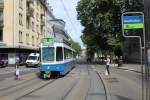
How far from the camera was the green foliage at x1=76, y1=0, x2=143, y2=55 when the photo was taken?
232ft

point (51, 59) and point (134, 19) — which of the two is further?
point (51, 59)

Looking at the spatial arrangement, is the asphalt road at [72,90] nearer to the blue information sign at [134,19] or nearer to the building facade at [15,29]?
the blue information sign at [134,19]

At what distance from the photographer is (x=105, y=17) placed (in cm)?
7044

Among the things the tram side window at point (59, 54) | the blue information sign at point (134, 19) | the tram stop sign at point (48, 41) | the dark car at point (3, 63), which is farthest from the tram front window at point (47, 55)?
the dark car at point (3, 63)

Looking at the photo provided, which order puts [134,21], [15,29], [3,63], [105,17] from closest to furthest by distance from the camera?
[134,21] < [3,63] < [15,29] < [105,17]

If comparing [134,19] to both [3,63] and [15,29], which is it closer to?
[3,63]

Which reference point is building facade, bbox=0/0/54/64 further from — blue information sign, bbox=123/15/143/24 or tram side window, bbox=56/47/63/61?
blue information sign, bbox=123/15/143/24

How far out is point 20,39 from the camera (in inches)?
2852

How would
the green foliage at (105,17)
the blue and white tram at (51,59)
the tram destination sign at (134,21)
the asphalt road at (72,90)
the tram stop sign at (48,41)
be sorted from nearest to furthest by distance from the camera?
the tram destination sign at (134,21)
the asphalt road at (72,90)
the blue and white tram at (51,59)
the tram stop sign at (48,41)
the green foliage at (105,17)

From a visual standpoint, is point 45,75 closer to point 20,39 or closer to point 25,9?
point 20,39

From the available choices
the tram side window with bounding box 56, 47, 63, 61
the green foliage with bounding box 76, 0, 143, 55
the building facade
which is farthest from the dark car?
the tram side window with bounding box 56, 47, 63, 61

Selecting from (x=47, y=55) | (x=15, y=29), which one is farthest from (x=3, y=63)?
(x=47, y=55)

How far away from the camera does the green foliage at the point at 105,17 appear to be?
7062cm

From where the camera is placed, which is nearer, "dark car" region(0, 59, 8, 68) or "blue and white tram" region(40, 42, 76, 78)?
"blue and white tram" region(40, 42, 76, 78)
